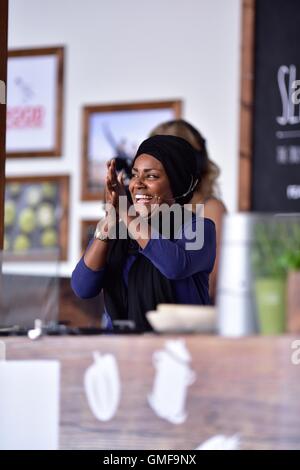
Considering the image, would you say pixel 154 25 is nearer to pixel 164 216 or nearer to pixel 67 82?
pixel 67 82

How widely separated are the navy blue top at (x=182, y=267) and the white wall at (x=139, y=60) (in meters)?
1.98

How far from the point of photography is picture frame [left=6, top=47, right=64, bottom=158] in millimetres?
4449

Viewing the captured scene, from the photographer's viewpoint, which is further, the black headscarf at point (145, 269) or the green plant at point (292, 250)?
the black headscarf at point (145, 269)

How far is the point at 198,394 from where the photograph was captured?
1575 millimetres

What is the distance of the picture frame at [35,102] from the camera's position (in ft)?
14.6

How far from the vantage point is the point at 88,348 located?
1.67 metres

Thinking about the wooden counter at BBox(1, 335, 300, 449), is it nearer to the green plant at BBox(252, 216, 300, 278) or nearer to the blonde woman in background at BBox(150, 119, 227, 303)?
the green plant at BBox(252, 216, 300, 278)

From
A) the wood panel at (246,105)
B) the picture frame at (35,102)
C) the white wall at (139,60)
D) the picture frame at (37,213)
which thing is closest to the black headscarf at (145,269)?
the wood panel at (246,105)

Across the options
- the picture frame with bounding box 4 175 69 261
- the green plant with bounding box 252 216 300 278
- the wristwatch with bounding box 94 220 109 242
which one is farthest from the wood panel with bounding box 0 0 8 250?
the picture frame with bounding box 4 175 69 261

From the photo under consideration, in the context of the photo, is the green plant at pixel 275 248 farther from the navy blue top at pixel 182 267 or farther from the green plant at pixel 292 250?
the navy blue top at pixel 182 267

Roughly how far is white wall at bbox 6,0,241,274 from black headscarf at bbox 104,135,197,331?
1959 millimetres

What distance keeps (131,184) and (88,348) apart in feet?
1.33

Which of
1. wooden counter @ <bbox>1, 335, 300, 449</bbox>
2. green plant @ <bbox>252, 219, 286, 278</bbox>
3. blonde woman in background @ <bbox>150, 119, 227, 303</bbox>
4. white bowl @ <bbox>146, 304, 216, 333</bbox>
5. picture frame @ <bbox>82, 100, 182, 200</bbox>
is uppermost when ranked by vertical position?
picture frame @ <bbox>82, 100, 182, 200</bbox>

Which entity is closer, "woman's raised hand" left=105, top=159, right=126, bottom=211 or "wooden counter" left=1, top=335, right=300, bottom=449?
"wooden counter" left=1, top=335, right=300, bottom=449
